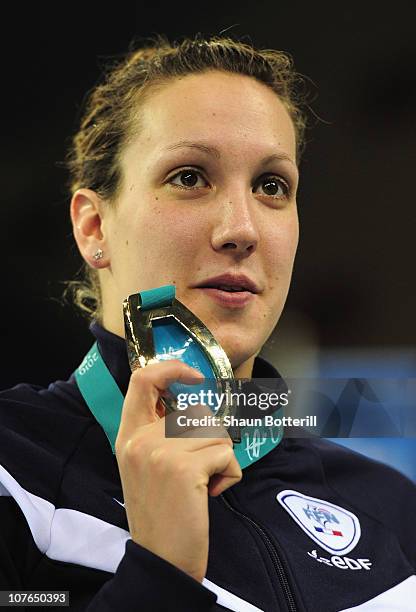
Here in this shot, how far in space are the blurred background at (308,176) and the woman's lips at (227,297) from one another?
44.3 inches

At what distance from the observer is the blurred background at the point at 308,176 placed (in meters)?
2.54

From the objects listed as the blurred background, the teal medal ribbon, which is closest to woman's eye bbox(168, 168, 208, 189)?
the teal medal ribbon

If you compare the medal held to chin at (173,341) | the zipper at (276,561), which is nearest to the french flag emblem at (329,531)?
the zipper at (276,561)

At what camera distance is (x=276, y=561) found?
4.02ft

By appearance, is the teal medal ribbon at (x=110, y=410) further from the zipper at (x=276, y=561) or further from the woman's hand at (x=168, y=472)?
the woman's hand at (x=168, y=472)

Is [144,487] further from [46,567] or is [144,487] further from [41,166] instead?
[41,166]

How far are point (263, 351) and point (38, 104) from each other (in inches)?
40.5

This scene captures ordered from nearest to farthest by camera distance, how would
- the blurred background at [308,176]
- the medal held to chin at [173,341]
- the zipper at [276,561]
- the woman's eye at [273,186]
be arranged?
the medal held to chin at [173,341]
the zipper at [276,561]
the woman's eye at [273,186]
the blurred background at [308,176]

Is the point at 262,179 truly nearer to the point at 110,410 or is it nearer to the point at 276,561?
the point at 110,410

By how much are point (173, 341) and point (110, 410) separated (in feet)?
0.88

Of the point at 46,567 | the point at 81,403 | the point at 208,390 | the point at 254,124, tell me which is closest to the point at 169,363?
the point at 208,390

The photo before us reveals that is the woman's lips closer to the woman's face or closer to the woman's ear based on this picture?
the woman's face

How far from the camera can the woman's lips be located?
4.31 feet

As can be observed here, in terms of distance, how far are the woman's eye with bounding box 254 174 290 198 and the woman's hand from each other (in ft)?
1.89
